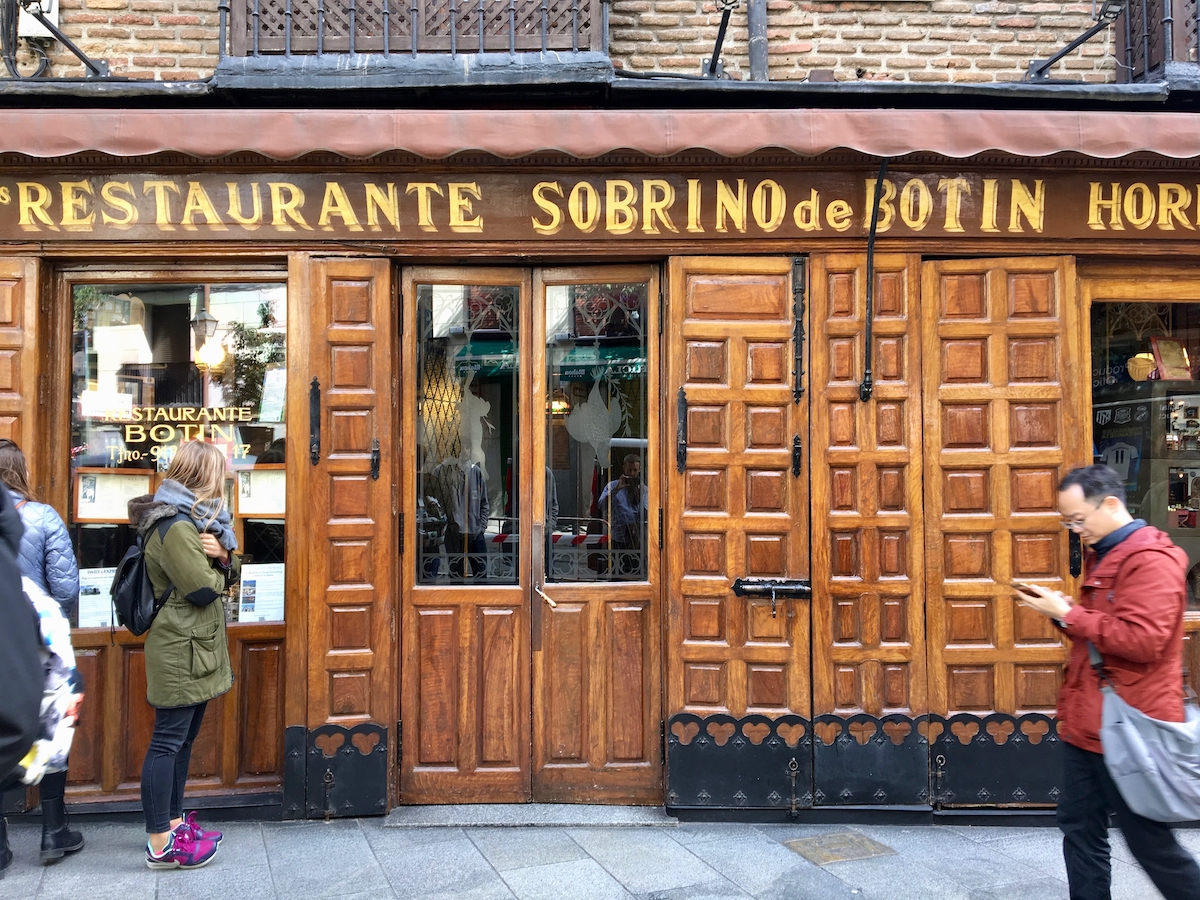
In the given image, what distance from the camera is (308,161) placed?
16.5 ft

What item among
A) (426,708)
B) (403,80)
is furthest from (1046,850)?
(403,80)

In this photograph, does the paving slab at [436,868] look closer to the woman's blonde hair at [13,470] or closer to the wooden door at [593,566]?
the wooden door at [593,566]

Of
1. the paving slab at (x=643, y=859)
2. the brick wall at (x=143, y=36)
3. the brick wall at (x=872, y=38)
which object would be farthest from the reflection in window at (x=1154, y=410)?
the brick wall at (x=143, y=36)

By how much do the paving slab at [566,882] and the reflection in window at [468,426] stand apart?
170 cm

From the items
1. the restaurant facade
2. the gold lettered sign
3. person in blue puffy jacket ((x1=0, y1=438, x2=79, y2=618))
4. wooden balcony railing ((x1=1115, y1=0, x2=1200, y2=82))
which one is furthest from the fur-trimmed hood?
wooden balcony railing ((x1=1115, y1=0, x2=1200, y2=82))

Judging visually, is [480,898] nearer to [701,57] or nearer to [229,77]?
[229,77]

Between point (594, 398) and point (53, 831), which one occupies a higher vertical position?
point (594, 398)

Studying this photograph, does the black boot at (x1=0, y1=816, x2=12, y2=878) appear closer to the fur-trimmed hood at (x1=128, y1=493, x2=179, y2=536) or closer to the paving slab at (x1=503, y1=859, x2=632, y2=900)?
the fur-trimmed hood at (x1=128, y1=493, x2=179, y2=536)

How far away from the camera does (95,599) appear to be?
5.21 m

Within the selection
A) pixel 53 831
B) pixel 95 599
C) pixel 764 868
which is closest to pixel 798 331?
pixel 764 868

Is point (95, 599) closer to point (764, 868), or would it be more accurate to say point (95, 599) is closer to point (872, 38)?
point (764, 868)

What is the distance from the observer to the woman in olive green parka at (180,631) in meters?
4.25

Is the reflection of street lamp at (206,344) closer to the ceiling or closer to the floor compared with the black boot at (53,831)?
closer to the ceiling

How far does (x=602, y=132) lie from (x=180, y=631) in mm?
3261
